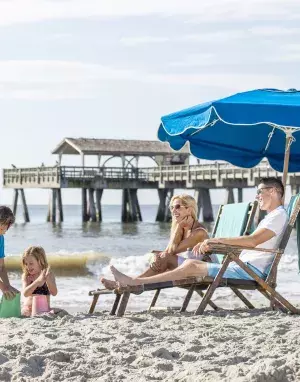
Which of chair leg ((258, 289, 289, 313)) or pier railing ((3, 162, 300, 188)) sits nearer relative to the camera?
chair leg ((258, 289, 289, 313))

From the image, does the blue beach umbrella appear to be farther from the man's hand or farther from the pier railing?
the pier railing

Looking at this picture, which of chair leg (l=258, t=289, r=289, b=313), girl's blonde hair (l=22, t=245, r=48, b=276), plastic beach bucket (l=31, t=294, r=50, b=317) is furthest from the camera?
chair leg (l=258, t=289, r=289, b=313)

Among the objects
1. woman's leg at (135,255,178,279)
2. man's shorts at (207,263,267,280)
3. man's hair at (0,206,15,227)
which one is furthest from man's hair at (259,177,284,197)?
man's hair at (0,206,15,227)

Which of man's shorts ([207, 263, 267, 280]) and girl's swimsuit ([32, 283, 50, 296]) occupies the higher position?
man's shorts ([207, 263, 267, 280])

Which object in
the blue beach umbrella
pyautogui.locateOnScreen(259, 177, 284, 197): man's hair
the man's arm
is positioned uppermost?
the blue beach umbrella

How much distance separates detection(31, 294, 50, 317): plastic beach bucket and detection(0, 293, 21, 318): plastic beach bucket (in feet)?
0.33

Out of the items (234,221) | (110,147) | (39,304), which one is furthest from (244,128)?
(110,147)

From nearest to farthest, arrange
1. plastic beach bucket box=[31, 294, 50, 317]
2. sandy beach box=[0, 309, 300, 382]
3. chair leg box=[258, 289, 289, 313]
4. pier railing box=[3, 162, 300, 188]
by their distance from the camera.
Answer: sandy beach box=[0, 309, 300, 382] < plastic beach bucket box=[31, 294, 50, 317] < chair leg box=[258, 289, 289, 313] < pier railing box=[3, 162, 300, 188]

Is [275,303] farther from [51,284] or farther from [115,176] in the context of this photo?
[115,176]

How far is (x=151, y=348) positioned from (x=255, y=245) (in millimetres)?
1621

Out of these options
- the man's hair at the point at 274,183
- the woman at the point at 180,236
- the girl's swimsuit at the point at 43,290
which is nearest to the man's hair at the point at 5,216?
the girl's swimsuit at the point at 43,290

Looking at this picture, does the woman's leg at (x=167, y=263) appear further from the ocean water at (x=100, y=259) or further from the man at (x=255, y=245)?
the ocean water at (x=100, y=259)

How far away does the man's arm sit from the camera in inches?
249

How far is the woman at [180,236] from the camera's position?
6.89 meters
